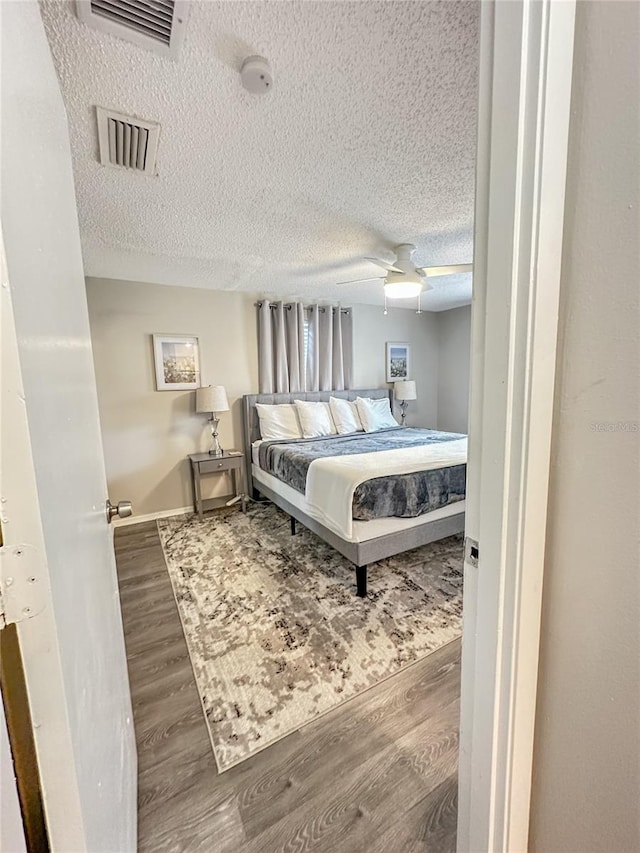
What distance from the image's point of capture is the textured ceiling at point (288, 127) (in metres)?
0.98

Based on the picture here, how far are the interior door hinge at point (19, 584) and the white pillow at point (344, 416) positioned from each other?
363 centimetres

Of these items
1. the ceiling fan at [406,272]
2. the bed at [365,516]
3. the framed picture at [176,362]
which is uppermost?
the ceiling fan at [406,272]

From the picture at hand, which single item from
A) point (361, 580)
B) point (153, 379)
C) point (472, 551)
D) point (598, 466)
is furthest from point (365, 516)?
point (153, 379)

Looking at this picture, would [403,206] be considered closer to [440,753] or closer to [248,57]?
[248,57]

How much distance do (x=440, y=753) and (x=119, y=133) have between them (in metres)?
2.71

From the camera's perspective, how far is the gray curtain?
3.98m

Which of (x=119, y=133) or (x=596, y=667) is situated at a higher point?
(x=119, y=133)

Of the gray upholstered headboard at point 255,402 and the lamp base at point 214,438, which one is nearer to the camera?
the lamp base at point 214,438

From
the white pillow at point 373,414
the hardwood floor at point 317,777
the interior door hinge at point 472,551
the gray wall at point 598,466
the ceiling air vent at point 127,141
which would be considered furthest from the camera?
the white pillow at point 373,414

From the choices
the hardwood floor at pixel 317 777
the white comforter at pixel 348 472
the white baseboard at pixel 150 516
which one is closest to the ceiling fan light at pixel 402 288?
the white comforter at pixel 348 472

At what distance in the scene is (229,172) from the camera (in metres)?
1.64

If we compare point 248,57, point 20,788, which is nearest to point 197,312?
point 248,57

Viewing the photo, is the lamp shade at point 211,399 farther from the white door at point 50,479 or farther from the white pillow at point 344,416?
the white door at point 50,479

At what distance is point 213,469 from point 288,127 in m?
2.90
